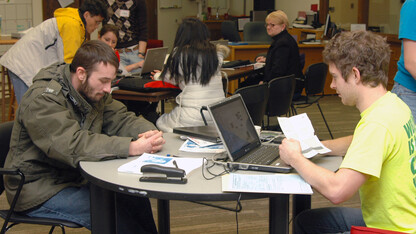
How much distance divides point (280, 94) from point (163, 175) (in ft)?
8.41

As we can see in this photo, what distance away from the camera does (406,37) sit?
2.21 m

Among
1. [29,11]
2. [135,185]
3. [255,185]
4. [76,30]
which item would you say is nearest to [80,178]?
[135,185]

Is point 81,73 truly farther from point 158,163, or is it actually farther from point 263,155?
point 263,155

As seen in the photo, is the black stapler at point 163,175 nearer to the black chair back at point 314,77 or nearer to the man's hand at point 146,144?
the man's hand at point 146,144

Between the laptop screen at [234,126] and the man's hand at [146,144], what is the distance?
0.32 metres

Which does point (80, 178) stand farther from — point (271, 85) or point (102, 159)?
point (271, 85)

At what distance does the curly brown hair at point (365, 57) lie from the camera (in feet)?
5.46

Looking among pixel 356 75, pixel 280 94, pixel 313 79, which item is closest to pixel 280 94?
pixel 280 94

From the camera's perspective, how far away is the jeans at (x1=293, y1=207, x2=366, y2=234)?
1.95 m

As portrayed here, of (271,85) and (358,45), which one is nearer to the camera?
(358,45)

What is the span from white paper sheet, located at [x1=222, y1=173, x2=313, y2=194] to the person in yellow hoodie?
2.48m

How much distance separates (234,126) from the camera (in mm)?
1938

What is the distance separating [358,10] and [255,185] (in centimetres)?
726

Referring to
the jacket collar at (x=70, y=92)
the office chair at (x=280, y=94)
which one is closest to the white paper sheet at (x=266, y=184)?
the jacket collar at (x=70, y=92)
